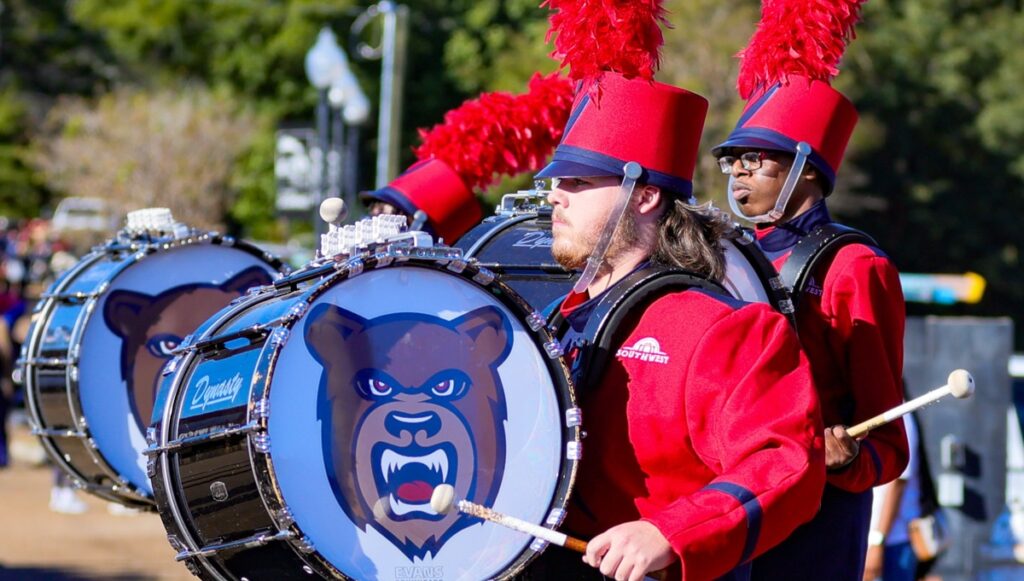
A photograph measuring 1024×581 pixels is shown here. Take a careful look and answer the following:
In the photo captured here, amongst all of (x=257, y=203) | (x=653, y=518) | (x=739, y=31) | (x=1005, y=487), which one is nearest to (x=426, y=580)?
(x=653, y=518)

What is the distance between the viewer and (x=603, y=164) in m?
2.90

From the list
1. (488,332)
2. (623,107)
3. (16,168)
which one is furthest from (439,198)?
(16,168)

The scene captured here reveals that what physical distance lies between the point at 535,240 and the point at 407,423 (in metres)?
1.17

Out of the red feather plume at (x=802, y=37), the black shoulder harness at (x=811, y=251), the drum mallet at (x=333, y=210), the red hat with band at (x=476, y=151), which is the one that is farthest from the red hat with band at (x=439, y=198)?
the drum mallet at (x=333, y=210)

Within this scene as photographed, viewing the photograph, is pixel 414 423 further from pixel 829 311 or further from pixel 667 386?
pixel 829 311

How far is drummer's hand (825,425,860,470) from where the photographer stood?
130 inches

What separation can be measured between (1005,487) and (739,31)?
71.1 ft

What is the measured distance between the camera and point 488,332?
2818mm

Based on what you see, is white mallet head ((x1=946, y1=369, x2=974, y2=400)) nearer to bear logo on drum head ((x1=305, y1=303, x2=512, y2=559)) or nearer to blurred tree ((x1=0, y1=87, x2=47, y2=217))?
bear logo on drum head ((x1=305, y1=303, x2=512, y2=559))

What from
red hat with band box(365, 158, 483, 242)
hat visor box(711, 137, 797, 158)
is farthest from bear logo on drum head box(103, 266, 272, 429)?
hat visor box(711, 137, 797, 158)

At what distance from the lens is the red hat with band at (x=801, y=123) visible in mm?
3881

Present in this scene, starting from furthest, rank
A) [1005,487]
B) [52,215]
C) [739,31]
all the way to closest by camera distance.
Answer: [52,215] < [739,31] < [1005,487]

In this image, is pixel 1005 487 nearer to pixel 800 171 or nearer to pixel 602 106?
pixel 800 171

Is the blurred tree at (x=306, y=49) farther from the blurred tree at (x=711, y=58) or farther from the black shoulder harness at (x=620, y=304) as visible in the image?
the black shoulder harness at (x=620, y=304)
